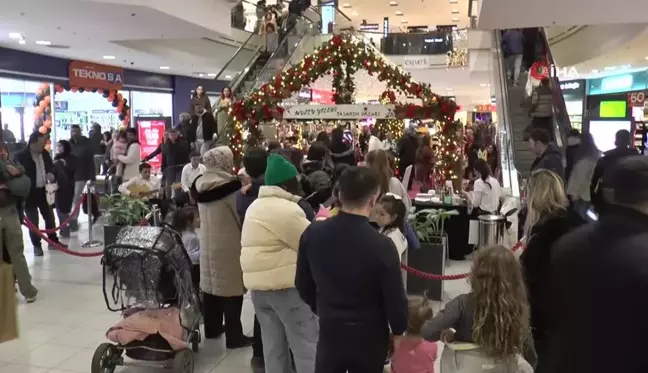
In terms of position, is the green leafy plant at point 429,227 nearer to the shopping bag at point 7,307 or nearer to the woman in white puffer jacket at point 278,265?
the woman in white puffer jacket at point 278,265

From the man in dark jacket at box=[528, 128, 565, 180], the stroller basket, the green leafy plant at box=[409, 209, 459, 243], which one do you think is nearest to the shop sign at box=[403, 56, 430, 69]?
the man in dark jacket at box=[528, 128, 565, 180]

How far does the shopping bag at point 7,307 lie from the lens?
4.59 metres

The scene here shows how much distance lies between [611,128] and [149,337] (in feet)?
34.4

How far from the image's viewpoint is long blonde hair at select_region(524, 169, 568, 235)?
330 centimetres

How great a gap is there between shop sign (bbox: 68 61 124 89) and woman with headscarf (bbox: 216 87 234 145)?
21.5ft

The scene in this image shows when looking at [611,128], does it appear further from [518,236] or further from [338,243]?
[338,243]

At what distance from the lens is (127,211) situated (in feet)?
23.5

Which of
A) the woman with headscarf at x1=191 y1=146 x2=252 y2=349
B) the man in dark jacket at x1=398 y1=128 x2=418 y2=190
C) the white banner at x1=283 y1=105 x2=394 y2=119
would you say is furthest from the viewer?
the man in dark jacket at x1=398 y1=128 x2=418 y2=190

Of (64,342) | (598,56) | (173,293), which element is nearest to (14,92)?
(64,342)

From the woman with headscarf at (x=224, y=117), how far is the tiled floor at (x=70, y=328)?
391cm

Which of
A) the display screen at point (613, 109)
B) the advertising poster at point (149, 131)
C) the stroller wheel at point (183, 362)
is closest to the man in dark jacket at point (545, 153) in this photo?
the stroller wheel at point (183, 362)

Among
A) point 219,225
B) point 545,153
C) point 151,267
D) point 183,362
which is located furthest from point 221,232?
point 545,153

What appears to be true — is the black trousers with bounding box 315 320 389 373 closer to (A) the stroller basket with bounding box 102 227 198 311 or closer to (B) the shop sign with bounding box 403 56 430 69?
(A) the stroller basket with bounding box 102 227 198 311

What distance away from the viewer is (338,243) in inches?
103
